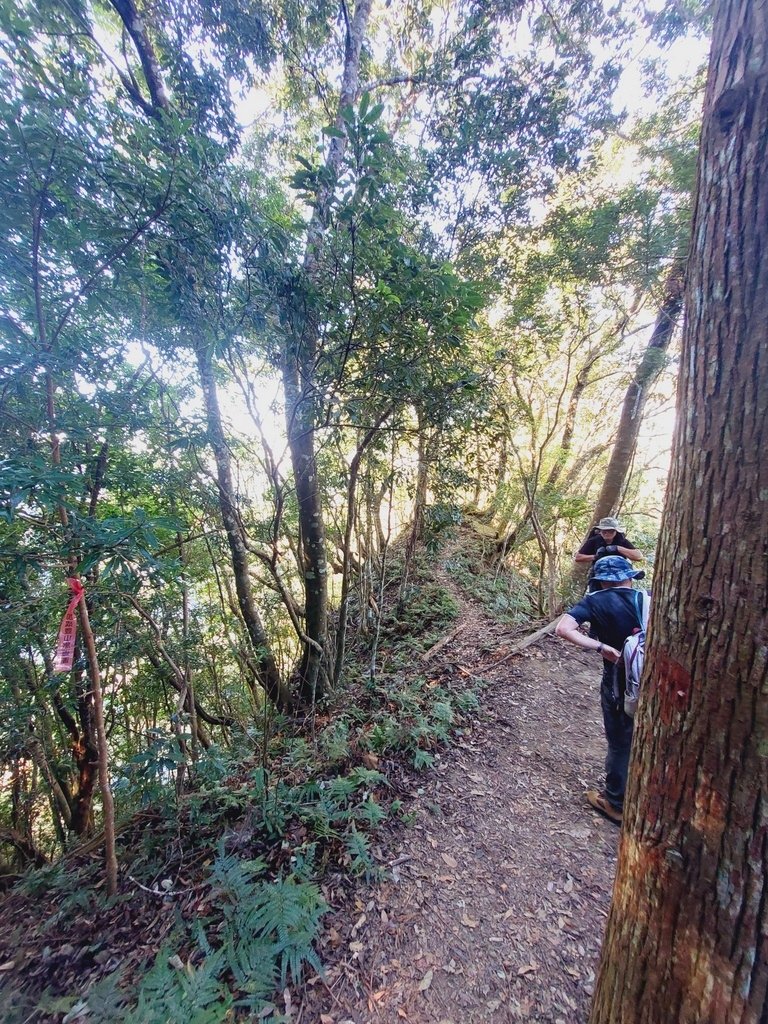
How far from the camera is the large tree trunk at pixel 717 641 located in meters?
1.06

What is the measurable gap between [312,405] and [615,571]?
9.03ft

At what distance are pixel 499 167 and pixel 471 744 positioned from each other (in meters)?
6.74

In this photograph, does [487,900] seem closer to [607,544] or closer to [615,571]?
[615,571]

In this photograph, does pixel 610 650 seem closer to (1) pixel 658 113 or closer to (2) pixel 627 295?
(2) pixel 627 295

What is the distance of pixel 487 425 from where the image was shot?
3930 mm

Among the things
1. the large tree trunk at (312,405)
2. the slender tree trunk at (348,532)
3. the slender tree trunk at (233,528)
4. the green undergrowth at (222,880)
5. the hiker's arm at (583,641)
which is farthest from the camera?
the slender tree trunk at (348,532)

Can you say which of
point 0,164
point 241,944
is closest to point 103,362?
point 0,164

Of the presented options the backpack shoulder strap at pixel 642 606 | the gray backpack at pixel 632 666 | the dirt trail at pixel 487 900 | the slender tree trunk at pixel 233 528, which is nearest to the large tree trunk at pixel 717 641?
the dirt trail at pixel 487 900

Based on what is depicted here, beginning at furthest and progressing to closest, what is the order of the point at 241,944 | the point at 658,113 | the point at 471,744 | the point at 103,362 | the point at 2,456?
the point at 658,113 → the point at 471,744 → the point at 103,362 → the point at 241,944 → the point at 2,456

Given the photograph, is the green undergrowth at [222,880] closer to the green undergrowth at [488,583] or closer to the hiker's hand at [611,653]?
the hiker's hand at [611,653]

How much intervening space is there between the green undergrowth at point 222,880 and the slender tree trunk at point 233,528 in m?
0.91

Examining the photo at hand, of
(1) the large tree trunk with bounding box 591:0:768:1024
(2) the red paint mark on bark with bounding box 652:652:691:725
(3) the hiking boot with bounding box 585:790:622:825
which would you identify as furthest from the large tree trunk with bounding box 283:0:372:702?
(3) the hiking boot with bounding box 585:790:622:825

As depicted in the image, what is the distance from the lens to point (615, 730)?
2861 millimetres

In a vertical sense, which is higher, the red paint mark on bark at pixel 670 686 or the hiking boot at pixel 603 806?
the red paint mark on bark at pixel 670 686
